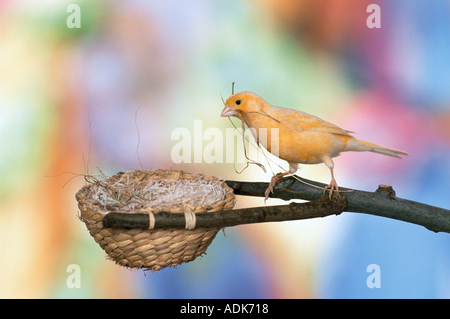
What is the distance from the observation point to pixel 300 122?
7.16 feet

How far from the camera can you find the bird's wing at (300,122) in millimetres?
2172

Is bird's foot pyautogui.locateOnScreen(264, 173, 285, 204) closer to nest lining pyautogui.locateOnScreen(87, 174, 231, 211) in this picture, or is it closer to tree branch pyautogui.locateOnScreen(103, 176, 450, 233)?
tree branch pyautogui.locateOnScreen(103, 176, 450, 233)

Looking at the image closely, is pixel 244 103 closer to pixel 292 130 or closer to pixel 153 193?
pixel 292 130

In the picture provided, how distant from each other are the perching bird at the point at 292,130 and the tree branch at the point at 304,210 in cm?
11

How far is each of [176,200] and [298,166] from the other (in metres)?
0.69

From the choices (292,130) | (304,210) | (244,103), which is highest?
(244,103)

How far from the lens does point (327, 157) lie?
7.20ft

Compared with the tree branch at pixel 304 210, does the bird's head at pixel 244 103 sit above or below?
above

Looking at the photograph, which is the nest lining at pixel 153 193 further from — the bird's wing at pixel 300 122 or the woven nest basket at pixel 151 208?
the bird's wing at pixel 300 122

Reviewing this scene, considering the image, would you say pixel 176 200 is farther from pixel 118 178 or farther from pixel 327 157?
pixel 327 157

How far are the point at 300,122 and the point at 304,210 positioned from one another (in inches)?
16.9

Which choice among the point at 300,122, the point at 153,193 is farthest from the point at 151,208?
the point at 300,122

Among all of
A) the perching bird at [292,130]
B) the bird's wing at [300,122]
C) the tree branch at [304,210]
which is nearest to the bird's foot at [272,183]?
the tree branch at [304,210]

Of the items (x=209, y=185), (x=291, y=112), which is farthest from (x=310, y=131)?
(x=209, y=185)
